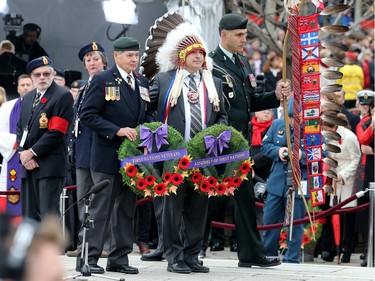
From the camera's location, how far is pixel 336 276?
8.68 m

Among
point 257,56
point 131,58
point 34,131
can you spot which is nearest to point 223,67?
point 131,58

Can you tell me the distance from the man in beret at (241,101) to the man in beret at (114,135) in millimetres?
1002

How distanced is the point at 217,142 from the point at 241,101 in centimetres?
98

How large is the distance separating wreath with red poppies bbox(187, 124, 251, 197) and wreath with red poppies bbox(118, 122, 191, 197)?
12cm

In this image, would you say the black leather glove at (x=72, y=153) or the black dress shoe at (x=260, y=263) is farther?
the black leather glove at (x=72, y=153)

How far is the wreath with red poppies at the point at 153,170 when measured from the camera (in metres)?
8.17

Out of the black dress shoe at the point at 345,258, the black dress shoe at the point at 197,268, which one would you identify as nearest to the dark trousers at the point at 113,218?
the black dress shoe at the point at 197,268

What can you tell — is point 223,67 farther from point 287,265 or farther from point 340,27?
point 287,265

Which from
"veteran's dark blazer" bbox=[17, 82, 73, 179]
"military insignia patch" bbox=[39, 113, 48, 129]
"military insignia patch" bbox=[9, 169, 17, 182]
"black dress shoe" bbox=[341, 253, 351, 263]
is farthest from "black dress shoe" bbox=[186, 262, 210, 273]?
"black dress shoe" bbox=[341, 253, 351, 263]

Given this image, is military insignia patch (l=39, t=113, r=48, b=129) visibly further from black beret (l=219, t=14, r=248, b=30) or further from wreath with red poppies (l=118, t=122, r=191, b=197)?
black beret (l=219, t=14, r=248, b=30)

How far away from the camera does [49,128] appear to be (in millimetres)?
9430

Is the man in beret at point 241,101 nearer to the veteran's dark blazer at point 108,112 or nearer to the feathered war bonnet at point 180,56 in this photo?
the feathered war bonnet at point 180,56

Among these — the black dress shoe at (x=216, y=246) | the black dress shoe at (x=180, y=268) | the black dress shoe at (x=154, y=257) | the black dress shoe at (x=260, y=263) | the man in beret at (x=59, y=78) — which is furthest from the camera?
the black dress shoe at (x=216, y=246)

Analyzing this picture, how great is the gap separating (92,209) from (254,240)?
5.55 ft
